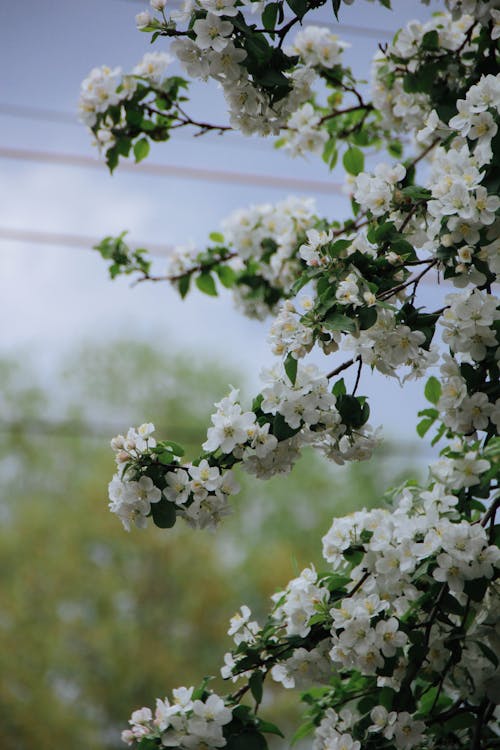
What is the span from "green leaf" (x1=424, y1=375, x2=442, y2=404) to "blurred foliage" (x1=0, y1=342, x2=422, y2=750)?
4.29m

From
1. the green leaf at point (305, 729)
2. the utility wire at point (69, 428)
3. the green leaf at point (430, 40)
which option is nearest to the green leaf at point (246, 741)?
the green leaf at point (305, 729)

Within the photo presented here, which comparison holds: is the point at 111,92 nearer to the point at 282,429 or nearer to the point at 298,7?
the point at 298,7

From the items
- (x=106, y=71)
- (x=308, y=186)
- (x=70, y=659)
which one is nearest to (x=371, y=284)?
(x=106, y=71)

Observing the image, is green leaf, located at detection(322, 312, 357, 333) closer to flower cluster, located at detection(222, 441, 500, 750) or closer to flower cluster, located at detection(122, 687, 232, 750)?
flower cluster, located at detection(222, 441, 500, 750)

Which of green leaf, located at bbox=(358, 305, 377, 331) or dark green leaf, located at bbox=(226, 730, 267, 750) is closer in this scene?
green leaf, located at bbox=(358, 305, 377, 331)

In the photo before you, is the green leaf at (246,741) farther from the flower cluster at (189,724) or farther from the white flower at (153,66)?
the white flower at (153,66)

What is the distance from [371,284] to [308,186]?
3.34 m

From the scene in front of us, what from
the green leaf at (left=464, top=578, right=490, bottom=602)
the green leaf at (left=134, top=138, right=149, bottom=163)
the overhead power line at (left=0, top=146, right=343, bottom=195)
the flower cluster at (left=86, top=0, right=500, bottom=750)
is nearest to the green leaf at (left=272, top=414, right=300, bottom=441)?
the flower cluster at (left=86, top=0, right=500, bottom=750)

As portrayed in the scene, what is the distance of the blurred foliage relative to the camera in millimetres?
5551

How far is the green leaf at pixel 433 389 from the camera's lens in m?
1.04

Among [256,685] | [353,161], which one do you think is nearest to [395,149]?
[353,161]

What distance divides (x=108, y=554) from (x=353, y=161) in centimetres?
485

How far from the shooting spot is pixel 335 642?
1021mm

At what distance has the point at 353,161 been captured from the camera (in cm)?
149
